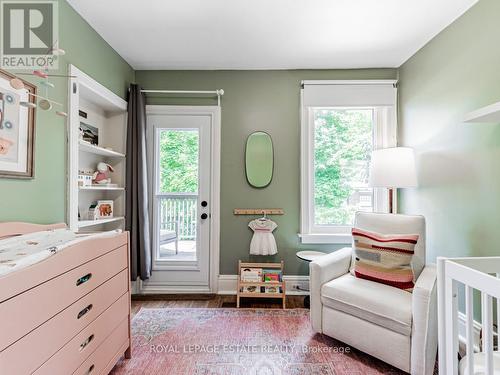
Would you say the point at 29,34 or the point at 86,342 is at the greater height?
the point at 29,34

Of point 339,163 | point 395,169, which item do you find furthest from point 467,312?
point 339,163

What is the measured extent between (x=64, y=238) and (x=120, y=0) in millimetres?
1626

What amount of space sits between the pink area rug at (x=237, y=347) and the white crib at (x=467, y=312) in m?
0.66

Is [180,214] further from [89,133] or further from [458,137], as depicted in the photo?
[458,137]

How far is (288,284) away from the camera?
107 inches

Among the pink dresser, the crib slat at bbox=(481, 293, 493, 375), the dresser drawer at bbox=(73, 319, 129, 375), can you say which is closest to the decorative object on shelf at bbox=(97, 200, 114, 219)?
the pink dresser

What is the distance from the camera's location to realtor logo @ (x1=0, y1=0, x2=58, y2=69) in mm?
1392

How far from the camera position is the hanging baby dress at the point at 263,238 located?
2.58m

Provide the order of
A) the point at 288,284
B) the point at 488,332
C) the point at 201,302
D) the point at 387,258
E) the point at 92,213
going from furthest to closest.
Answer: the point at 288,284, the point at 201,302, the point at 92,213, the point at 387,258, the point at 488,332

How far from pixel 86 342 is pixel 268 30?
2.42 meters

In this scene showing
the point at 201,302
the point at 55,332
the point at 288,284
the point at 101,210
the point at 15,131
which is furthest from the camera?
the point at 288,284

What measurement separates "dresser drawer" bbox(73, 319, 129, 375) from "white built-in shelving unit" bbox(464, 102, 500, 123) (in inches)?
98.1

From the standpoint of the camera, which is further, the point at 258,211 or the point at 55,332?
the point at 258,211

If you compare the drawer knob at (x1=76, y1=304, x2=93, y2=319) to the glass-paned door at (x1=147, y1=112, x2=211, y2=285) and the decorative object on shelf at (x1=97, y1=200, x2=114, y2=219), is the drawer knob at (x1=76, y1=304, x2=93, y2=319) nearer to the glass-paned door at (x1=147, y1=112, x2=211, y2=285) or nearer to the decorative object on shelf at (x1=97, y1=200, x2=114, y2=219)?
the decorative object on shelf at (x1=97, y1=200, x2=114, y2=219)
